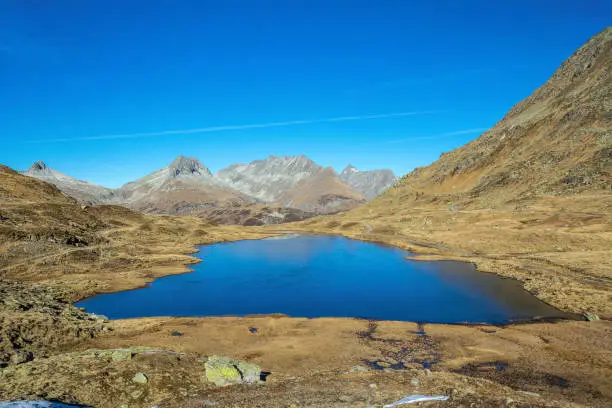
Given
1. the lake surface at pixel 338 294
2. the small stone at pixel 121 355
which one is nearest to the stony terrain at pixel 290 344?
the small stone at pixel 121 355

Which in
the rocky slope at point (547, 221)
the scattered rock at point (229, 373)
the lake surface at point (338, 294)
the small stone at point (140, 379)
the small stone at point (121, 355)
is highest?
the rocky slope at point (547, 221)

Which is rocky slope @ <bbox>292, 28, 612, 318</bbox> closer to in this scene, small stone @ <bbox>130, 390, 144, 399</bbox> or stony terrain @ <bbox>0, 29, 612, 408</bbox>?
stony terrain @ <bbox>0, 29, 612, 408</bbox>

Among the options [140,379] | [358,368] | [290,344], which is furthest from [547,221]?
[140,379]

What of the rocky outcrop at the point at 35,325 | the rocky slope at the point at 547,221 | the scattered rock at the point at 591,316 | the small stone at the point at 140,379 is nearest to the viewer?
the small stone at the point at 140,379

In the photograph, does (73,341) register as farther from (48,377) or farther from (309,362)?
(309,362)

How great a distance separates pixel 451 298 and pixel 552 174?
137407 millimetres

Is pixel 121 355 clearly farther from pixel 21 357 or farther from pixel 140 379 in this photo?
pixel 21 357

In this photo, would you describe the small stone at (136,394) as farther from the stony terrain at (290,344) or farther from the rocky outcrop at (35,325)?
the rocky outcrop at (35,325)

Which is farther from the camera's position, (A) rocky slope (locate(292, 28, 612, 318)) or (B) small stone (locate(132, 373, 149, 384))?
(A) rocky slope (locate(292, 28, 612, 318))

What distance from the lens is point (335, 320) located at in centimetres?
4769

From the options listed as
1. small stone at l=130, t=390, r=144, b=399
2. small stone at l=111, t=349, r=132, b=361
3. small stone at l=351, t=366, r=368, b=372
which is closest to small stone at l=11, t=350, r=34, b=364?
small stone at l=111, t=349, r=132, b=361

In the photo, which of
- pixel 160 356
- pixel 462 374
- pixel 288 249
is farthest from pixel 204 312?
pixel 288 249

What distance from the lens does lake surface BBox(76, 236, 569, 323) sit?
52.8 m

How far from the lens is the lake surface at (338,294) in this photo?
173ft
